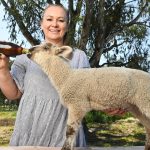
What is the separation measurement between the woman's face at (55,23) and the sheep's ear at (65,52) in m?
0.45

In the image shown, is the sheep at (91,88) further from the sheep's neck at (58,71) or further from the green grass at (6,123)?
the green grass at (6,123)

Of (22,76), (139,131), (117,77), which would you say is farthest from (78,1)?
(117,77)

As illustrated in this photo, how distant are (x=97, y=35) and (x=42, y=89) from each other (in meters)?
7.43

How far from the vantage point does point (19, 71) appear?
270 cm

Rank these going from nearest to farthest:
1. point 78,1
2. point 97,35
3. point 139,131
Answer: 1. point 78,1
2. point 97,35
3. point 139,131

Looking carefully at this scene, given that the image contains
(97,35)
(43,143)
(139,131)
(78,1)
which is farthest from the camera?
(139,131)

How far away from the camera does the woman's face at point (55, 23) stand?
8.36ft

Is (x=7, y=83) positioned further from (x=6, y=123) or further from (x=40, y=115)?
(x=6, y=123)

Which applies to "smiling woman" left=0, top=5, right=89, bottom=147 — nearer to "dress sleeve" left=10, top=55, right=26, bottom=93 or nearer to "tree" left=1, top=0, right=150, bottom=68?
"dress sleeve" left=10, top=55, right=26, bottom=93

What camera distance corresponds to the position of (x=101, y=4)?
9719 millimetres

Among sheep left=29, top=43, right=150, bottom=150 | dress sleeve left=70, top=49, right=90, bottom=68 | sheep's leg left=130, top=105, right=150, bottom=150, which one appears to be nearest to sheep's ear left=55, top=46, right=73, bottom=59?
sheep left=29, top=43, right=150, bottom=150

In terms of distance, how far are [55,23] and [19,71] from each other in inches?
14.9

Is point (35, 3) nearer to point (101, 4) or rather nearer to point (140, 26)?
point (101, 4)

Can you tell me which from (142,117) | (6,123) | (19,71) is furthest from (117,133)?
(142,117)
